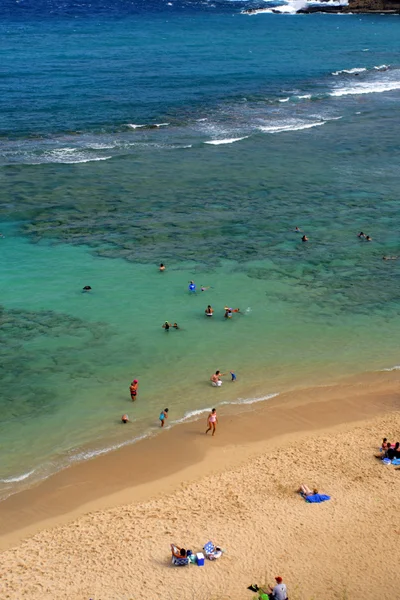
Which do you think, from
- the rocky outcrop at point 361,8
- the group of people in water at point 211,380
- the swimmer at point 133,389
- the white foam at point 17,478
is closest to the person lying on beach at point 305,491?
the group of people in water at point 211,380

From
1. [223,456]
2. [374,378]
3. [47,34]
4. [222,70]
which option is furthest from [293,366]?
[47,34]

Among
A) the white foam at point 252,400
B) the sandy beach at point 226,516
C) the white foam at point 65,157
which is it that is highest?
Answer: the white foam at point 65,157

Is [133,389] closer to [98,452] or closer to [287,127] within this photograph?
[98,452]

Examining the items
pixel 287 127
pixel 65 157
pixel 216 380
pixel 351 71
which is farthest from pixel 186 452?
pixel 351 71

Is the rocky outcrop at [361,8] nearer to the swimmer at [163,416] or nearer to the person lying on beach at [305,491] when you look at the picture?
the swimmer at [163,416]

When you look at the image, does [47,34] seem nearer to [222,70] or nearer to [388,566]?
[222,70]

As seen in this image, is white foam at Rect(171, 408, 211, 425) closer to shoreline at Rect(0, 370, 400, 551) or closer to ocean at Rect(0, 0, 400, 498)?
ocean at Rect(0, 0, 400, 498)
